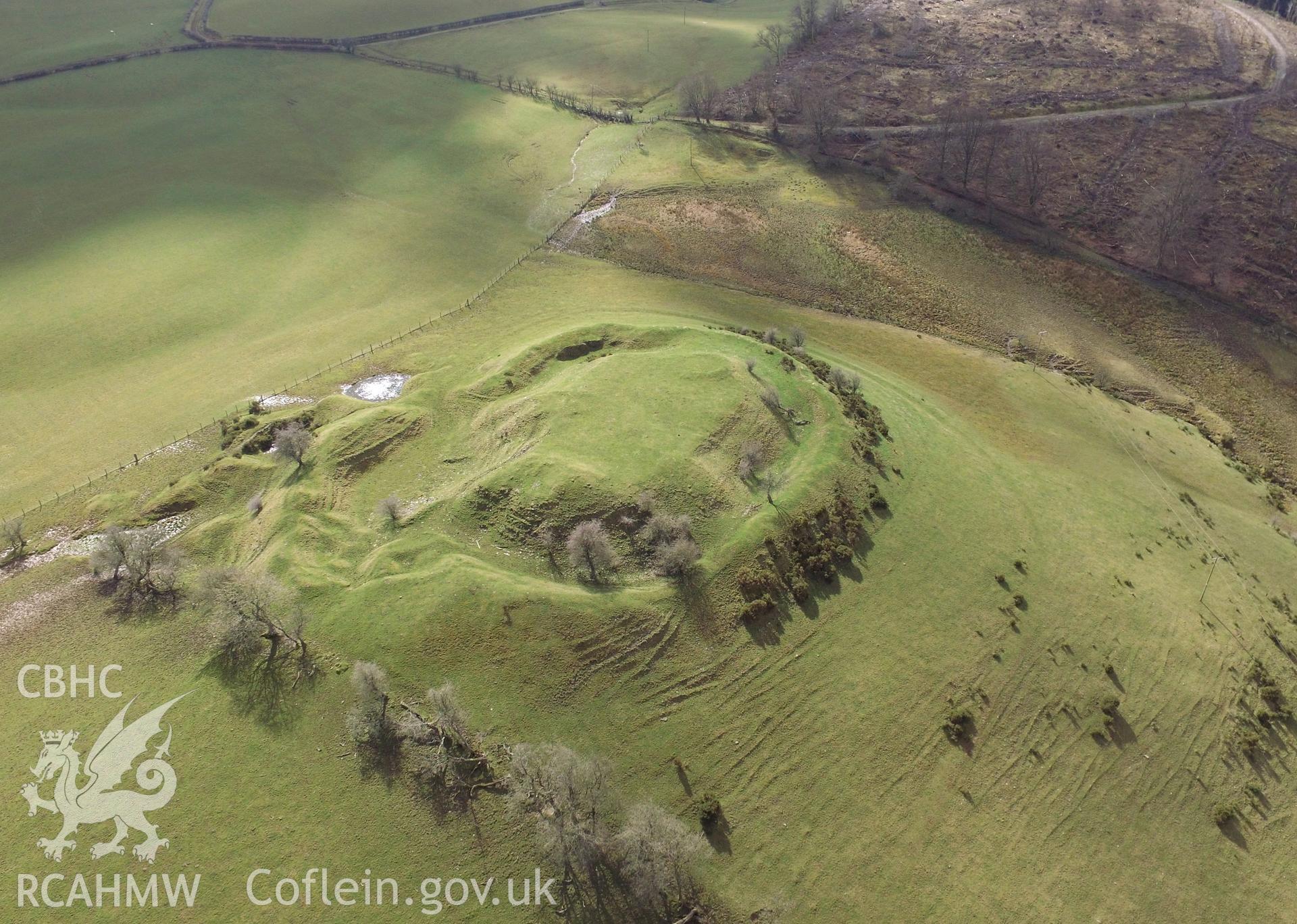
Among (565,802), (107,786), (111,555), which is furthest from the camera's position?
(111,555)

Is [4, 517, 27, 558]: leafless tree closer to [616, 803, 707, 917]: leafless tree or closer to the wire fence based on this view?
the wire fence

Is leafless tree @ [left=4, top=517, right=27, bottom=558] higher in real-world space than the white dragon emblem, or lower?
higher

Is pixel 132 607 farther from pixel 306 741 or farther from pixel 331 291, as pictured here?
pixel 331 291

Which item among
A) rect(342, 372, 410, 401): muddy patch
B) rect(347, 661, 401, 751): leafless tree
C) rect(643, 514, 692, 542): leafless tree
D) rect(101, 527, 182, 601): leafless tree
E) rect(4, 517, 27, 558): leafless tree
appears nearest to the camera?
rect(347, 661, 401, 751): leafless tree

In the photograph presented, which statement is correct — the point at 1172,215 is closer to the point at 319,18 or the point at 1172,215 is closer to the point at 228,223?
the point at 228,223

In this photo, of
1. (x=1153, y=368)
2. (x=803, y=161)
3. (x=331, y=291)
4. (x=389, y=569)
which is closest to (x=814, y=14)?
(x=803, y=161)

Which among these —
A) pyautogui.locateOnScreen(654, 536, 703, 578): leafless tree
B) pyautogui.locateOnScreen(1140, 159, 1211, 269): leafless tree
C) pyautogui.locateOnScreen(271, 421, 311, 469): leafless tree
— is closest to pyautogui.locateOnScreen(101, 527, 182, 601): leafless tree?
pyautogui.locateOnScreen(271, 421, 311, 469): leafless tree

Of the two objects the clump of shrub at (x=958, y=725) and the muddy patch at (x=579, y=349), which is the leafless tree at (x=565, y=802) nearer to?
the clump of shrub at (x=958, y=725)

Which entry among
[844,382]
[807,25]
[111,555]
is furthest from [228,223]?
[807,25]
